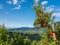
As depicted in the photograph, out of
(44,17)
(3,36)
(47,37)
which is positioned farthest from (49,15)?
(3,36)

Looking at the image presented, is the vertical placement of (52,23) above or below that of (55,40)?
above

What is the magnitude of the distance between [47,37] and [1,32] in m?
14.0

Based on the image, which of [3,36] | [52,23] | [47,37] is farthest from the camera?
[3,36]

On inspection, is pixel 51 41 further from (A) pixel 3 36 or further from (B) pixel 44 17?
(A) pixel 3 36

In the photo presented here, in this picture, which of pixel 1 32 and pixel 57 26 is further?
pixel 1 32

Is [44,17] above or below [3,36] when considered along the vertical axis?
above

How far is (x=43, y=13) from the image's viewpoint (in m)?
34.1

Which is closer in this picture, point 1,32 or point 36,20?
point 36,20

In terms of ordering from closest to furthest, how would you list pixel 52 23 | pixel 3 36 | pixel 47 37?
pixel 52 23 → pixel 47 37 → pixel 3 36

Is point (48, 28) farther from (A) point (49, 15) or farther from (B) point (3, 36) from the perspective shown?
(B) point (3, 36)

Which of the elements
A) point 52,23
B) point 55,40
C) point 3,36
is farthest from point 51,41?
point 3,36

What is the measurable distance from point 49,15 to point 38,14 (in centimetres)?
186

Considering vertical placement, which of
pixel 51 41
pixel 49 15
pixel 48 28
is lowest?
pixel 51 41

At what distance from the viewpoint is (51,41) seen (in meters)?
34.1
